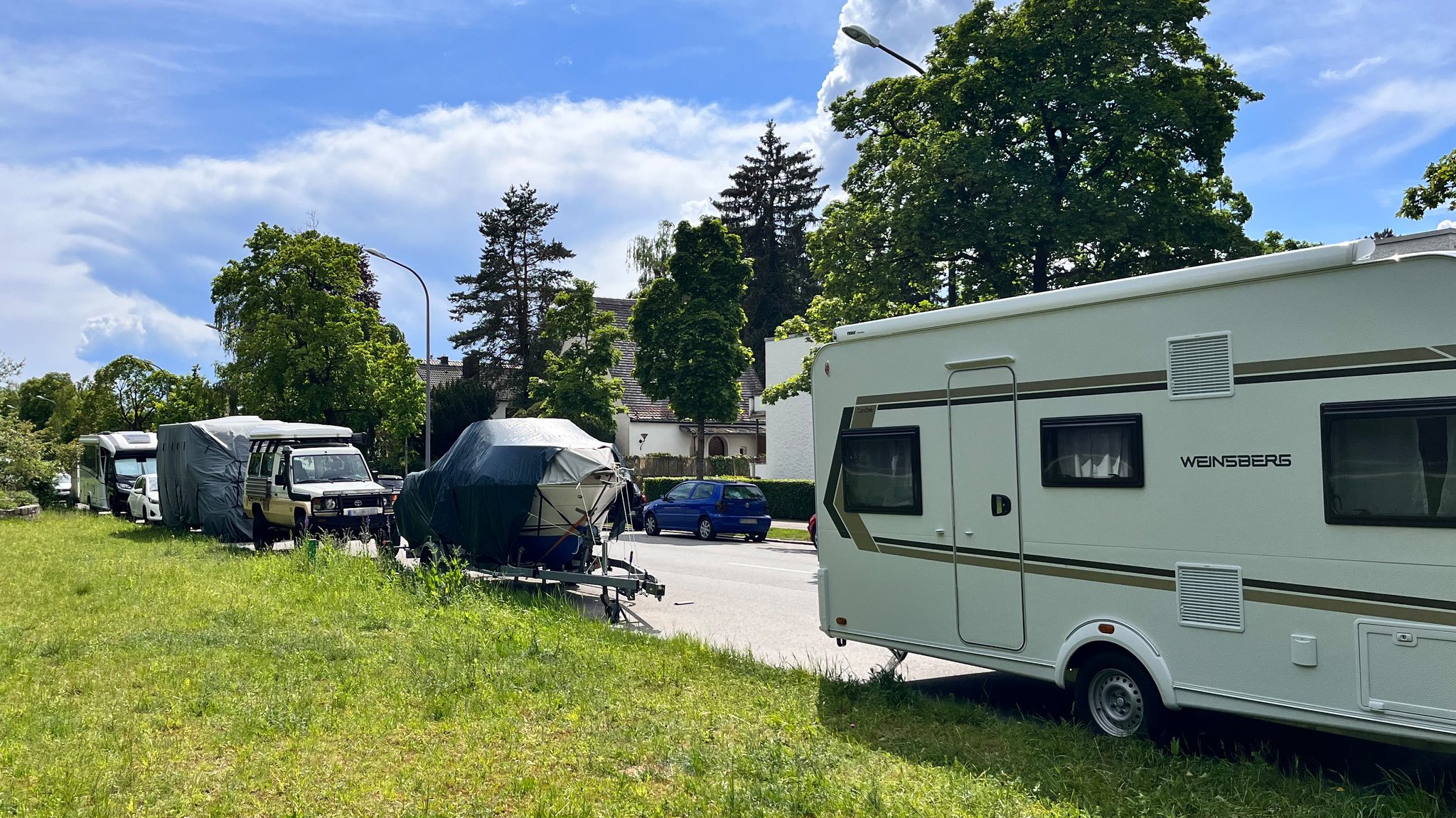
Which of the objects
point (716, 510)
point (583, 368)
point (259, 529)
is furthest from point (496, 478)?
point (583, 368)

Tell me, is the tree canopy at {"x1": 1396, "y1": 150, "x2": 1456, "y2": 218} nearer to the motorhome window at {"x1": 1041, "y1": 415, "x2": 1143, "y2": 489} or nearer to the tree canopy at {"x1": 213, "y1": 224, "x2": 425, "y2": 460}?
the motorhome window at {"x1": 1041, "y1": 415, "x2": 1143, "y2": 489}

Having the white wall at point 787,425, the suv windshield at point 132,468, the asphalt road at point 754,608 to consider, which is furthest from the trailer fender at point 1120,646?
the white wall at point 787,425

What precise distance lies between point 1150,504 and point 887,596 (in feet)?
8.10

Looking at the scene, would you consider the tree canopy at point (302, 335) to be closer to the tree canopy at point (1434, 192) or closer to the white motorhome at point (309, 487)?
the white motorhome at point (309, 487)

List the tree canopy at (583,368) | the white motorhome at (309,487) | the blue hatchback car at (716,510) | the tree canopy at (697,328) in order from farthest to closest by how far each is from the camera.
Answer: the tree canopy at (583,368) → the tree canopy at (697,328) → the blue hatchback car at (716,510) → the white motorhome at (309,487)

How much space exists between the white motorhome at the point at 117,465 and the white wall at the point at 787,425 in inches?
880

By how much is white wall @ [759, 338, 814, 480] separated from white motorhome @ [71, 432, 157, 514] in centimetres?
2234

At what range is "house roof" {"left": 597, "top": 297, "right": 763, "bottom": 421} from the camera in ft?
173

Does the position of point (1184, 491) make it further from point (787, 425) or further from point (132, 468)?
point (787, 425)

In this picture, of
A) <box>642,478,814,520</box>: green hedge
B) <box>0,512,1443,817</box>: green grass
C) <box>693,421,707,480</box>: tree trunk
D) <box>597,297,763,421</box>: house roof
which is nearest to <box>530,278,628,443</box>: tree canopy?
<box>597,297,763,421</box>: house roof

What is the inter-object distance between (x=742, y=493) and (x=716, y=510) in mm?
789

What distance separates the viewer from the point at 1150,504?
7.16 meters

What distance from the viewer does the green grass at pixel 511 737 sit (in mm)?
6035

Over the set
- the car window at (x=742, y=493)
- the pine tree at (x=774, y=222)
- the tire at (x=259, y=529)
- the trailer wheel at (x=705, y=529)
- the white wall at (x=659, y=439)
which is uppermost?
the pine tree at (x=774, y=222)
